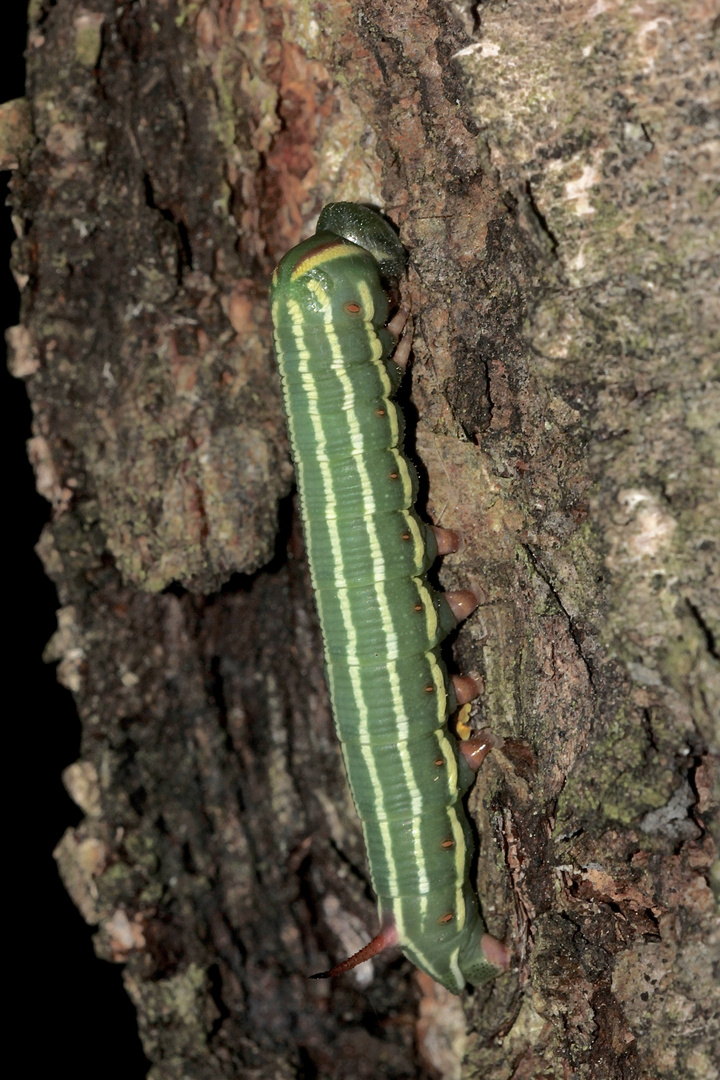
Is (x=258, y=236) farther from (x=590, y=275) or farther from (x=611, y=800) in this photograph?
(x=611, y=800)

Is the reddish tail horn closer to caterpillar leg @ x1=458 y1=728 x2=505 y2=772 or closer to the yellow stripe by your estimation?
caterpillar leg @ x1=458 y1=728 x2=505 y2=772

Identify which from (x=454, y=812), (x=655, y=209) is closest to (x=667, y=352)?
(x=655, y=209)

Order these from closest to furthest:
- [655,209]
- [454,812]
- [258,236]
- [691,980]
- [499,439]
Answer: [655,209] < [691,980] < [499,439] < [454,812] < [258,236]

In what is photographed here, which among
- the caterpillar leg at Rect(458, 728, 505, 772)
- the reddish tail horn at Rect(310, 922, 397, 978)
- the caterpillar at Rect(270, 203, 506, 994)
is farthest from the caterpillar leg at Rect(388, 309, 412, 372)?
the reddish tail horn at Rect(310, 922, 397, 978)

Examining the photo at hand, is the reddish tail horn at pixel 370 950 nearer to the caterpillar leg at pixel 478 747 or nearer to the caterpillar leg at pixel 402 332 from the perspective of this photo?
the caterpillar leg at pixel 478 747

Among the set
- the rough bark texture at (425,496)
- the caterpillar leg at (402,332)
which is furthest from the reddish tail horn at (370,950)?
the caterpillar leg at (402,332)

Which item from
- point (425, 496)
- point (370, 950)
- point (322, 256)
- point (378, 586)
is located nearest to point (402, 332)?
point (322, 256)

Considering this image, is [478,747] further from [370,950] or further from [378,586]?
[370,950]
